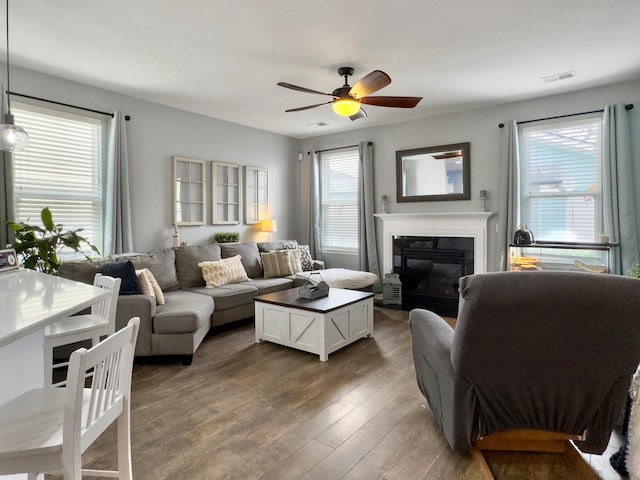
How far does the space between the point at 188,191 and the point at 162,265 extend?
4.29ft

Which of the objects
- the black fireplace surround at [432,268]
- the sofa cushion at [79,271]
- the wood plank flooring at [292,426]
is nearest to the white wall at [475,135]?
the black fireplace surround at [432,268]

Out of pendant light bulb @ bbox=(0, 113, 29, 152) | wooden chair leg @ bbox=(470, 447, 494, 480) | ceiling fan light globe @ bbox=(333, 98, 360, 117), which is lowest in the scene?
wooden chair leg @ bbox=(470, 447, 494, 480)

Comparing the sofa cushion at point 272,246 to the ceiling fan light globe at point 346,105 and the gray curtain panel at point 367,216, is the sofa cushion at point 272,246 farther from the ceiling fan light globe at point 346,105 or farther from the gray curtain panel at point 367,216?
the ceiling fan light globe at point 346,105

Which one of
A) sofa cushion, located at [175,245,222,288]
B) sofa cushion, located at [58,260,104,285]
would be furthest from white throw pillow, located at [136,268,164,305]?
sofa cushion, located at [175,245,222,288]

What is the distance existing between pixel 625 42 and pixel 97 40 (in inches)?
174

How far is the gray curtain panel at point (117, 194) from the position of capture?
13.6 feet

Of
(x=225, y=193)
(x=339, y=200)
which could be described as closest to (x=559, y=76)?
(x=339, y=200)

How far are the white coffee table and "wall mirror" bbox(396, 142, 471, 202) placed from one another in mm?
2257

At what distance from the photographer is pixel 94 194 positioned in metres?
4.17

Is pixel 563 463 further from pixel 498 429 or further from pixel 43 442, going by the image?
pixel 43 442

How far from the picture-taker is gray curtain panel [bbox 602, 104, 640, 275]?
12.9 feet

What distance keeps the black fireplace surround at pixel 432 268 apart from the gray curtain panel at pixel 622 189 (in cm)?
155

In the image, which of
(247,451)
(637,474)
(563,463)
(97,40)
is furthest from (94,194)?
(637,474)

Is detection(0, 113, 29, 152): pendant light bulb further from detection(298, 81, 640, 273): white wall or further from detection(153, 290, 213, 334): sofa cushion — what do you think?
detection(298, 81, 640, 273): white wall
